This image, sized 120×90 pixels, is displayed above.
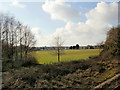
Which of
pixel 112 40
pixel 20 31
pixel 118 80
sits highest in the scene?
pixel 20 31

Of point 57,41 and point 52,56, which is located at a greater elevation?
point 57,41

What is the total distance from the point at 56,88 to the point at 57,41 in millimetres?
18157

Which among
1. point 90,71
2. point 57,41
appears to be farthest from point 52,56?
point 90,71

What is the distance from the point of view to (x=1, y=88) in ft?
28.1

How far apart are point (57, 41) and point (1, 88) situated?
1783 cm

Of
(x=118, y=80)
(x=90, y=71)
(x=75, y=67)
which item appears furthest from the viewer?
(x=75, y=67)

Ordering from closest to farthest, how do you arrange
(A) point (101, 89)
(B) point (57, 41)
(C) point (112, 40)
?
(A) point (101, 89) < (C) point (112, 40) < (B) point (57, 41)

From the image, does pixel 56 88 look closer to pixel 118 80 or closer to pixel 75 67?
pixel 118 80

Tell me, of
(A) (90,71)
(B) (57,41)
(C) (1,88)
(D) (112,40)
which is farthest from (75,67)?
(B) (57,41)

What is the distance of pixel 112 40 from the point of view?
14062mm

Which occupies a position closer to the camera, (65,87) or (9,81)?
(65,87)

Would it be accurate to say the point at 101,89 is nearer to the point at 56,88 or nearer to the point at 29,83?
the point at 56,88

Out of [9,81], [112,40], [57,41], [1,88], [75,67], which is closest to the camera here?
[1,88]

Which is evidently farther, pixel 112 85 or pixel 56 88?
pixel 56 88
